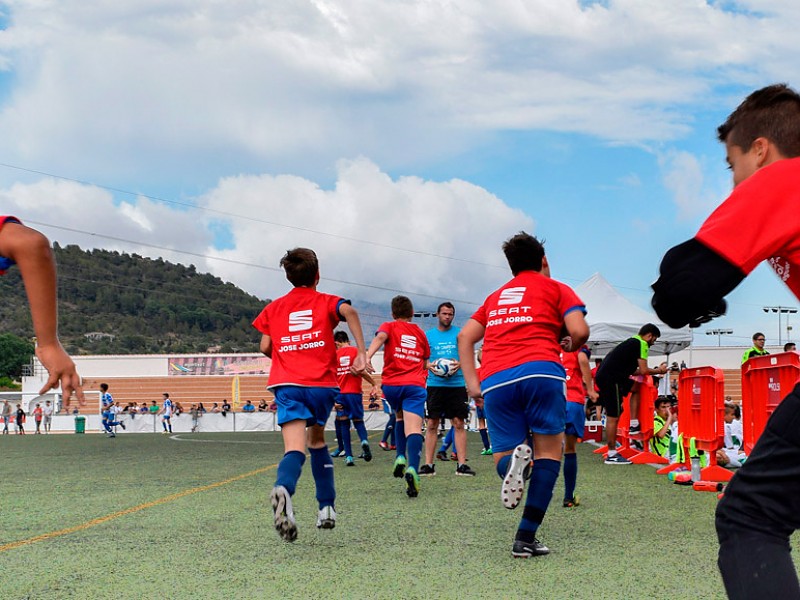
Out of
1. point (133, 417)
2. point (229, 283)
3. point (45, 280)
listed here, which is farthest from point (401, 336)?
point (229, 283)

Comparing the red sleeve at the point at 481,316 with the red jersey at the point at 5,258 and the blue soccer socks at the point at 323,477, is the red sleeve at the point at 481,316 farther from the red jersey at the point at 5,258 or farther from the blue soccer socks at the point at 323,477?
the red jersey at the point at 5,258

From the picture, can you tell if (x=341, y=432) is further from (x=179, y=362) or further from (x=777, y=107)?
(x=179, y=362)

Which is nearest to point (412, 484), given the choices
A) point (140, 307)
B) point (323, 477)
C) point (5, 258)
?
point (323, 477)

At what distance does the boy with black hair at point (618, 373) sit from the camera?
13250mm

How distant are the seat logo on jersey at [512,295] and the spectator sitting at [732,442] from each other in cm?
450

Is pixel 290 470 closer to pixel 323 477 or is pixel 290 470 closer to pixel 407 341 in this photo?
pixel 323 477

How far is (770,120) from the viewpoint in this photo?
2438 mm

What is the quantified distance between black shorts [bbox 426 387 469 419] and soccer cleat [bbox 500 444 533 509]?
5.98m

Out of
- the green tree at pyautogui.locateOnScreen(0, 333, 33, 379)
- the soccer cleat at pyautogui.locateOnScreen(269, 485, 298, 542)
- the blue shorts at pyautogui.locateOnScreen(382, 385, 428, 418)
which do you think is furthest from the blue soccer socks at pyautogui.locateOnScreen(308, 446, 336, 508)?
the green tree at pyautogui.locateOnScreen(0, 333, 33, 379)

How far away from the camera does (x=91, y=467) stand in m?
14.0

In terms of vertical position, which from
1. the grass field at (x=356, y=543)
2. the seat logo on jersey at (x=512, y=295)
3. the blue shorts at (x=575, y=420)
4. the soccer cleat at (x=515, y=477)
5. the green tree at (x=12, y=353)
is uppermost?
the green tree at (x=12, y=353)

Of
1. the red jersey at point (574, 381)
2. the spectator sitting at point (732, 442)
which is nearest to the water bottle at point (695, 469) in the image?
the spectator sitting at point (732, 442)

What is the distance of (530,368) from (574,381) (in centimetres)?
396

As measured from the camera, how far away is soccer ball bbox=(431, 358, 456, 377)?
442 inches
